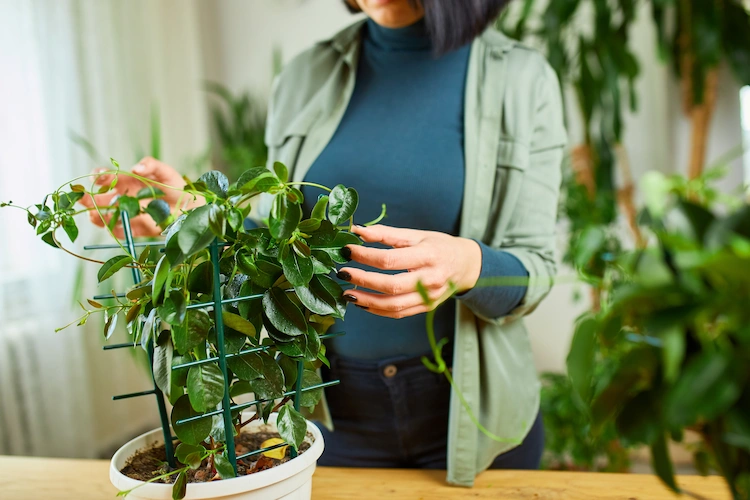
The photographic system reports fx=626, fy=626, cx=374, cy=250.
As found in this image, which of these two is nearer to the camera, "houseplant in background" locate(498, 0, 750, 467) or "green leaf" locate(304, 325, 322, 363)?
"green leaf" locate(304, 325, 322, 363)

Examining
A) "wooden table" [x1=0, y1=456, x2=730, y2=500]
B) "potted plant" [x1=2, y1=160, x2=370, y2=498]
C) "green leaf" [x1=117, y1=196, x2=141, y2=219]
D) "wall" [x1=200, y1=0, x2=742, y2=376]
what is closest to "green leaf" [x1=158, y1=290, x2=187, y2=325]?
"potted plant" [x1=2, y1=160, x2=370, y2=498]

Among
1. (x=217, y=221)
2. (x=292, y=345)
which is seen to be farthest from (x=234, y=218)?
(x=292, y=345)

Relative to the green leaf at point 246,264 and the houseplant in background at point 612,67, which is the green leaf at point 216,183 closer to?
the green leaf at point 246,264

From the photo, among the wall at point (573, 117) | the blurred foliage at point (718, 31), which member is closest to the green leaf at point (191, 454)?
the blurred foliage at point (718, 31)

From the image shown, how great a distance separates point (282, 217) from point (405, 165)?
520mm

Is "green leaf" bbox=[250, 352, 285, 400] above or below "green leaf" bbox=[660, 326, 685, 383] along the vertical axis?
below

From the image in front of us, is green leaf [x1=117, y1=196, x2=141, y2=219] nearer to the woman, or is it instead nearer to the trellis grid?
the trellis grid

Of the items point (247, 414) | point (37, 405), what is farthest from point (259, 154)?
point (247, 414)

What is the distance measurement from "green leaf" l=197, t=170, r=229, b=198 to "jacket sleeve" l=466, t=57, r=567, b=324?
48 cm

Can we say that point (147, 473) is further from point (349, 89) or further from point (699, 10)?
point (699, 10)

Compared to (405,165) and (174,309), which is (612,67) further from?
(174,309)

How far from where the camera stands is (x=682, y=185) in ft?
1.13

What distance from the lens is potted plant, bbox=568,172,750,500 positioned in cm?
28

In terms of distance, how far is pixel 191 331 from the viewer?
0.45 meters
